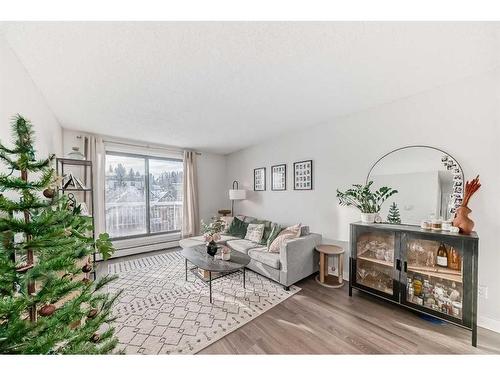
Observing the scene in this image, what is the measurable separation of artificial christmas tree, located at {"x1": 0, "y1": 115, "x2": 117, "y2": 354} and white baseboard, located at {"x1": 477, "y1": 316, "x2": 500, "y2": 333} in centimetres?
314

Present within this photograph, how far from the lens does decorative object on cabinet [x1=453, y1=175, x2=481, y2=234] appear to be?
175 cm

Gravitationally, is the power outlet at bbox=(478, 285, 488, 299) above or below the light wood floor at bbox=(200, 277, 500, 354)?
above

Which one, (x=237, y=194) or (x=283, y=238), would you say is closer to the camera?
(x=283, y=238)

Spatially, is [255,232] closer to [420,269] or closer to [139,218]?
[420,269]

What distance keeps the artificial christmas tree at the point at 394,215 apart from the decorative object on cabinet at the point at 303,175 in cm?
120

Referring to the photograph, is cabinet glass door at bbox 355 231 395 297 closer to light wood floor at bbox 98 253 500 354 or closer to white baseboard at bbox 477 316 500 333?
light wood floor at bbox 98 253 500 354

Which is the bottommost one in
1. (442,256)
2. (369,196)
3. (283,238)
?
(283,238)

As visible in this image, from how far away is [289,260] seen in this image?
2566mm

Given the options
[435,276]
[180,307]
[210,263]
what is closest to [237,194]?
[210,263]

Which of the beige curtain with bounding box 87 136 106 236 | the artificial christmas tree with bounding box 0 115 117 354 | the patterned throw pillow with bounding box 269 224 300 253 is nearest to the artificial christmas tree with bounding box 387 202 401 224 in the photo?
the patterned throw pillow with bounding box 269 224 300 253

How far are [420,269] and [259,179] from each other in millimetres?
3057

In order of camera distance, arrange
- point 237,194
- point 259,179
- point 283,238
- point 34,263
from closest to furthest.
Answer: point 34,263 → point 283,238 → point 259,179 → point 237,194

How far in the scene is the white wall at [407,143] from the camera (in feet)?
5.99
